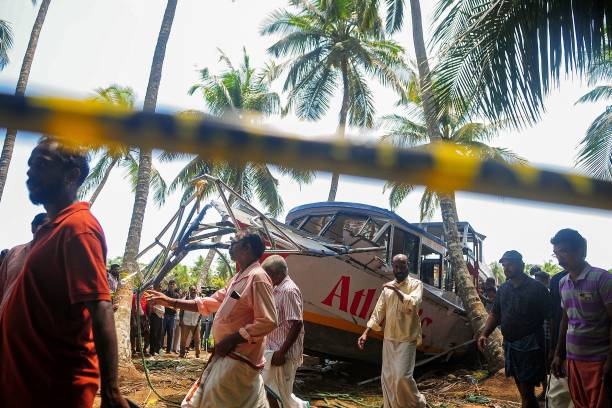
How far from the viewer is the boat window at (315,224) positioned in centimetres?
870

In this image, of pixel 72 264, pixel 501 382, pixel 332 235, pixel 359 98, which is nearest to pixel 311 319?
pixel 332 235

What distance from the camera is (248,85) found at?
71.3 feet

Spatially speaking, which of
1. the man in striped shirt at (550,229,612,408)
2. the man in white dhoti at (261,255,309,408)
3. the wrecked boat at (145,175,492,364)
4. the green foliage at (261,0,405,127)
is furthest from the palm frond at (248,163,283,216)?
the man in striped shirt at (550,229,612,408)

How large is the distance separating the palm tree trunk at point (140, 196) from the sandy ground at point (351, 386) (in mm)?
727

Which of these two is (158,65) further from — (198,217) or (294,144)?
(294,144)

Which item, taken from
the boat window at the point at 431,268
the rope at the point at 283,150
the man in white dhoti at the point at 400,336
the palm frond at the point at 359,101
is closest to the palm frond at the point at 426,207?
the palm frond at the point at 359,101

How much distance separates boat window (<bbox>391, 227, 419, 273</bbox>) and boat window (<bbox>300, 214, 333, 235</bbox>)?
1.32 metres

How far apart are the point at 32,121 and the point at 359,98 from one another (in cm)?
1783

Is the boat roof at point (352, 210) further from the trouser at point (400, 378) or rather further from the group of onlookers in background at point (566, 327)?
the group of onlookers in background at point (566, 327)

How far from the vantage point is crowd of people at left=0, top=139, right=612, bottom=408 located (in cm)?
167

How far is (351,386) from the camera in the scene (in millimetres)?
7770

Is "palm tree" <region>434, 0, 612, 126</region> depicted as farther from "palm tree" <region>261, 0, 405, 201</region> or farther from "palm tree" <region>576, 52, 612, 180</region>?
"palm tree" <region>261, 0, 405, 201</region>

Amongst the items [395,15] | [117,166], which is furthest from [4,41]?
[395,15]

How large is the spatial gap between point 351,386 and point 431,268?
3231mm
